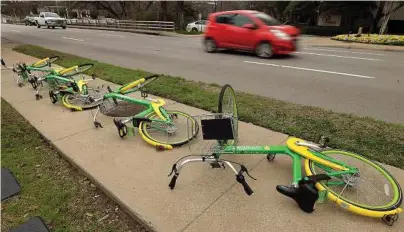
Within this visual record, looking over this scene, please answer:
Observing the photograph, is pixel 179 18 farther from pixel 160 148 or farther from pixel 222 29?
pixel 160 148

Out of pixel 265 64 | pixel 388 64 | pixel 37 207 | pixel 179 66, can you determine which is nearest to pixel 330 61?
pixel 388 64

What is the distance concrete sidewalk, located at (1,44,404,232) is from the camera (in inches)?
93.7

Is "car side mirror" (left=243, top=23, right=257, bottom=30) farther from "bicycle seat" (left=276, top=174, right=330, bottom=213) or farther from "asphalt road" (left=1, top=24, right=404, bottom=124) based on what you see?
"bicycle seat" (left=276, top=174, right=330, bottom=213)

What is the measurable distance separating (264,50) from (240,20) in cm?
166

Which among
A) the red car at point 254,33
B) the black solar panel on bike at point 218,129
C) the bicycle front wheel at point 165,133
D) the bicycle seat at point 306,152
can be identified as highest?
the red car at point 254,33

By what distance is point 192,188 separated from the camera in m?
2.85

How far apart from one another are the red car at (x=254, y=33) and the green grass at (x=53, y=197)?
8685 mm

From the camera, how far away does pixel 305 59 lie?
10578 mm

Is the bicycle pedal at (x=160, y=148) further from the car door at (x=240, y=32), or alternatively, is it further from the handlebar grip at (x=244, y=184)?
the car door at (x=240, y=32)

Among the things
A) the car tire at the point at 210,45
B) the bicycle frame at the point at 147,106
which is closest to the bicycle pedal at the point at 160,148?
the bicycle frame at the point at 147,106

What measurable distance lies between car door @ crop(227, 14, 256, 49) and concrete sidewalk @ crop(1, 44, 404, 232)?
743cm

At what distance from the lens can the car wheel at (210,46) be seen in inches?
489

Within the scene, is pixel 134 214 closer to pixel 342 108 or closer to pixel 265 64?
pixel 342 108

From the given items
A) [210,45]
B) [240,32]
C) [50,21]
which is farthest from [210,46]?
[50,21]
